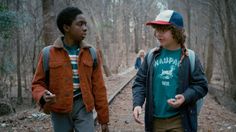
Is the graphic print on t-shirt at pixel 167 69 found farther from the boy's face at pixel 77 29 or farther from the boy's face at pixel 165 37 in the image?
the boy's face at pixel 77 29

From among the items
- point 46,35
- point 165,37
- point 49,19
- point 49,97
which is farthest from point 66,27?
point 46,35

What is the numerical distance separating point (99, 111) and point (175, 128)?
1.00 meters

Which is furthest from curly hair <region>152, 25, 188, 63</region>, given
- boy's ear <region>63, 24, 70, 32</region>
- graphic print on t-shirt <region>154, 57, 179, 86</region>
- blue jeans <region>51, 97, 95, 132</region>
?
blue jeans <region>51, 97, 95, 132</region>

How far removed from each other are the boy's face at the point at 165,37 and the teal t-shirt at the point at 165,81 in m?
0.08

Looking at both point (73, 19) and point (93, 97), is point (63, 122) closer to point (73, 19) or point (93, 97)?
point (93, 97)

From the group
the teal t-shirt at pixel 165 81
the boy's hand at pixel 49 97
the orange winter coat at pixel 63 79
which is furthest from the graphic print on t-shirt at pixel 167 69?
the boy's hand at pixel 49 97

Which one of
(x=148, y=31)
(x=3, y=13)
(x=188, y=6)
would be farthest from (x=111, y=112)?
(x=148, y=31)

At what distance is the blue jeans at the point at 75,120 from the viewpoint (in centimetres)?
422

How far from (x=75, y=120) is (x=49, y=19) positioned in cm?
579

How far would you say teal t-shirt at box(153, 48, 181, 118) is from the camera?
3717 mm

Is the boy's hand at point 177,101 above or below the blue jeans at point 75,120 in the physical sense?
above

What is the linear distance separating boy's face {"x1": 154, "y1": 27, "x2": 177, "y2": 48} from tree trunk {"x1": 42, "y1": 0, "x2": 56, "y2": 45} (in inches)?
238

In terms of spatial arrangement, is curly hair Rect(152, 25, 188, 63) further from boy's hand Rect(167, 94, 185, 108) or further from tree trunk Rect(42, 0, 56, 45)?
tree trunk Rect(42, 0, 56, 45)

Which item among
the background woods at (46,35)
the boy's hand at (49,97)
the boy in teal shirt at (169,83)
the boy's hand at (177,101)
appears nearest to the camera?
the boy's hand at (177,101)
